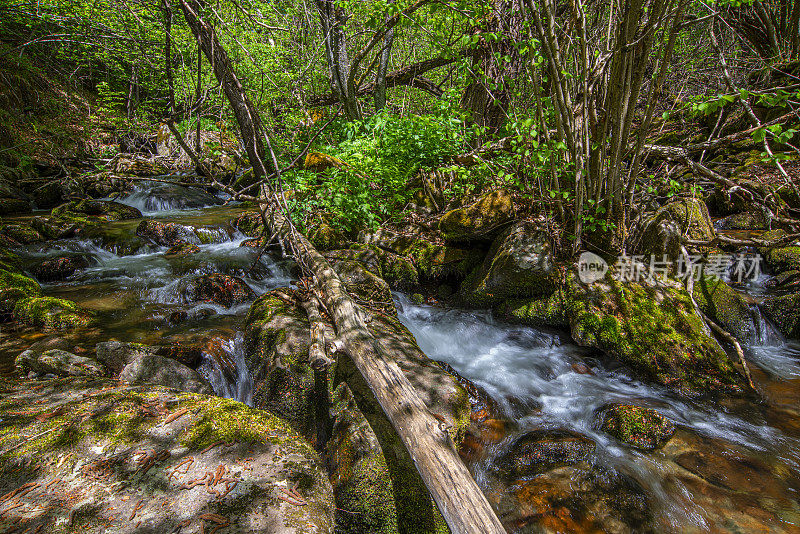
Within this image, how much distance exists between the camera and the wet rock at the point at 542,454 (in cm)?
278

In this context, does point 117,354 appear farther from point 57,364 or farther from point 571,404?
point 571,404

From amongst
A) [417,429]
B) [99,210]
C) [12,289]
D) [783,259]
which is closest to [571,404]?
[417,429]

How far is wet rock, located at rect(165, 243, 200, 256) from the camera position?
7008 millimetres

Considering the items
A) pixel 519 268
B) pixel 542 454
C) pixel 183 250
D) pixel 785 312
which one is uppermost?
pixel 519 268

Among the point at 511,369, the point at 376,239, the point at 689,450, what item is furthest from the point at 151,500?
the point at 376,239

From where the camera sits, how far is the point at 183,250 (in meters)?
7.13

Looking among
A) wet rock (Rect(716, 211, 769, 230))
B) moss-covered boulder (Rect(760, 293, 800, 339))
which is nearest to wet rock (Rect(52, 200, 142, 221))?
moss-covered boulder (Rect(760, 293, 800, 339))

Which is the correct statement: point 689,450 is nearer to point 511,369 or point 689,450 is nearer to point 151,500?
point 511,369

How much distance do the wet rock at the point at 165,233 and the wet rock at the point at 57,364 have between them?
4.98 metres

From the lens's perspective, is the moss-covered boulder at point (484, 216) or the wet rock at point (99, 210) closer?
the moss-covered boulder at point (484, 216)

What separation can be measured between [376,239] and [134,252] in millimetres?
5521

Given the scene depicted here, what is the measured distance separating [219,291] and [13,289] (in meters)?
2.50

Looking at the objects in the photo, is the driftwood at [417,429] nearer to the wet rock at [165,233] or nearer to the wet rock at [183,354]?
the wet rock at [183,354]

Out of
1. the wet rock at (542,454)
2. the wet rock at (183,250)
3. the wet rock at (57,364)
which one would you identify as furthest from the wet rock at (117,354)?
the wet rock at (183,250)
